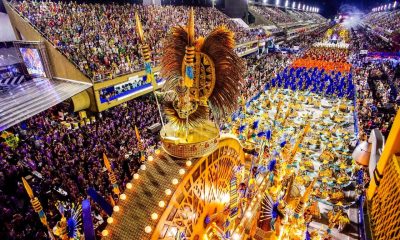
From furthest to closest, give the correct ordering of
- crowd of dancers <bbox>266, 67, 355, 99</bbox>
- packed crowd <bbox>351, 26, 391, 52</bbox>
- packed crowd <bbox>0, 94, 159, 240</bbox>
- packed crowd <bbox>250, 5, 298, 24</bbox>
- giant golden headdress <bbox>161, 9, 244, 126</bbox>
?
1. packed crowd <bbox>250, 5, 298, 24</bbox>
2. packed crowd <bbox>351, 26, 391, 52</bbox>
3. crowd of dancers <bbox>266, 67, 355, 99</bbox>
4. packed crowd <bbox>0, 94, 159, 240</bbox>
5. giant golden headdress <bbox>161, 9, 244, 126</bbox>

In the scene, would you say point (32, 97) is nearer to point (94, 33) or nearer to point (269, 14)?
point (94, 33)

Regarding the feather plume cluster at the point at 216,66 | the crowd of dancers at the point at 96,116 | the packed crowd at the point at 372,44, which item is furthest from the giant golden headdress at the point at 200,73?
the packed crowd at the point at 372,44

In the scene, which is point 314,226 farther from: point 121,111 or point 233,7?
point 233,7

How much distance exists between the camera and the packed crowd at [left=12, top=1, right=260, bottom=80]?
16.6 metres

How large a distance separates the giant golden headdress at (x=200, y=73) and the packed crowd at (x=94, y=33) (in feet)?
36.9

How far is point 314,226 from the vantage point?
30.7 ft

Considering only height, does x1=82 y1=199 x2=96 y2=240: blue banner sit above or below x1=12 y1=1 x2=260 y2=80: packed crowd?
below

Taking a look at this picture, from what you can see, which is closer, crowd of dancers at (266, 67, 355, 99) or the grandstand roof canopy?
the grandstand roof canopy

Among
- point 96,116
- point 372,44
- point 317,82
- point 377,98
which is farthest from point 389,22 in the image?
point 96,116

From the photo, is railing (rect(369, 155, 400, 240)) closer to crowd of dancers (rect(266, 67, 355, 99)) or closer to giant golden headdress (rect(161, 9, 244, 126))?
giant golden headdress (rect(161, 9, 244, 126))

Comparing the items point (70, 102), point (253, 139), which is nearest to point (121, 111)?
point (70, 102)

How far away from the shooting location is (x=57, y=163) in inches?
417

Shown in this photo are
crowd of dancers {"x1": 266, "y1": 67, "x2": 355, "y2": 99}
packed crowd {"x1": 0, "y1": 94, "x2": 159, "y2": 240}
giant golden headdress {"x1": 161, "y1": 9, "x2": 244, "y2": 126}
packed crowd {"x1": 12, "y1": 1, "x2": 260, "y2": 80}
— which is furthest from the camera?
crowd of dancers {"x1": 266, "y1": 67, "x2": 355, "y2": 99}

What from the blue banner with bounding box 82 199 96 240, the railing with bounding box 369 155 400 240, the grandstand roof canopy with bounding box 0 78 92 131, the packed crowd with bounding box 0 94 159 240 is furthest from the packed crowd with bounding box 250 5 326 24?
the blue banner with bounding box 82 199 96 240
